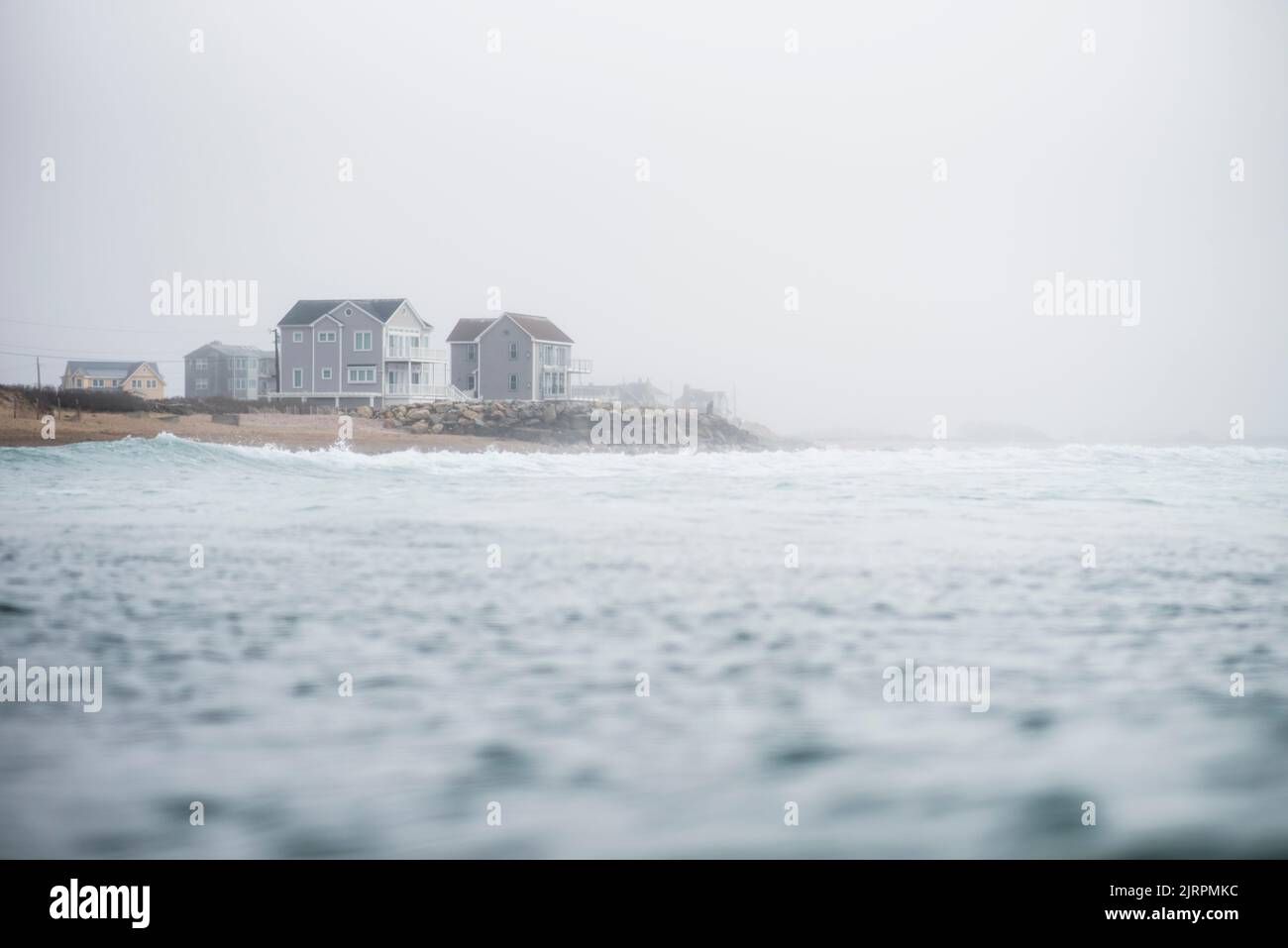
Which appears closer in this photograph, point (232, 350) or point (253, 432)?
point (253, 432)

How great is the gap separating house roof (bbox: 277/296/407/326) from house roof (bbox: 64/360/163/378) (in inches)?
1159

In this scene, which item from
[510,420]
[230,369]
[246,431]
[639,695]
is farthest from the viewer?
[230,369]

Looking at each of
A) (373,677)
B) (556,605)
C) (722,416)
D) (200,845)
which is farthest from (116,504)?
(722,416)

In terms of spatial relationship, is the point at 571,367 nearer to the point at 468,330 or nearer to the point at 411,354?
the point at 468,330

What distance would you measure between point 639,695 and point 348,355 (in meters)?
47.8

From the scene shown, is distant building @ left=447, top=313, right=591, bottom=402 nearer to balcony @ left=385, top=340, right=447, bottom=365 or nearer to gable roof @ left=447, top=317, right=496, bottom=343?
gable roof @ left=447, top=317, right=496, bottom=343

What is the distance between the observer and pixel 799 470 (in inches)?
1462

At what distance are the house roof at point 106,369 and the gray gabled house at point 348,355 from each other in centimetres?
2961

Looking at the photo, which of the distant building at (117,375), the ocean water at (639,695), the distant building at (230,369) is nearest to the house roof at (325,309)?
the distant building at (230,369)

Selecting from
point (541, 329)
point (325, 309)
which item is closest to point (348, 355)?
point (325, 309)

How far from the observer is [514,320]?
5678 cm

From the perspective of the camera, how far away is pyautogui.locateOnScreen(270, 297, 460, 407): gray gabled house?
51094 millimetres
